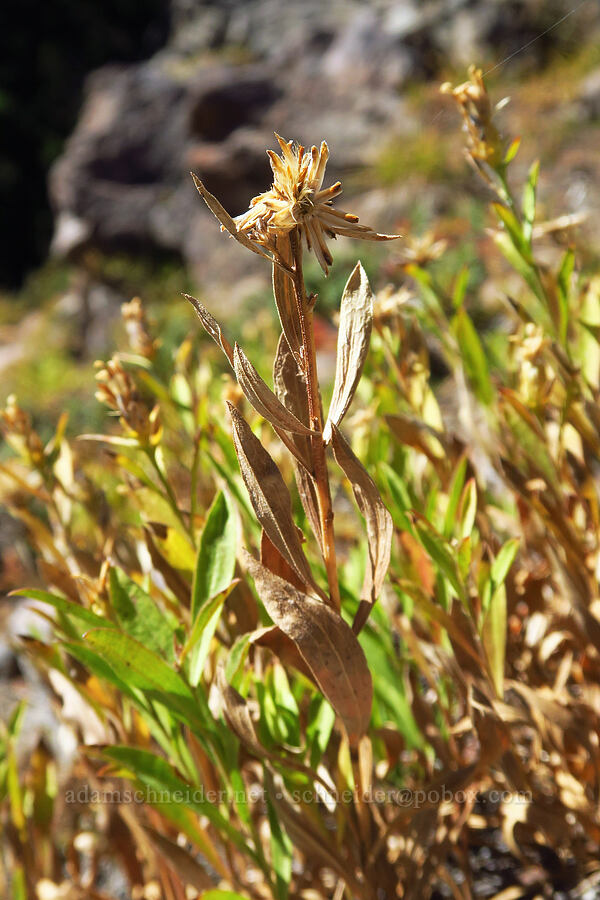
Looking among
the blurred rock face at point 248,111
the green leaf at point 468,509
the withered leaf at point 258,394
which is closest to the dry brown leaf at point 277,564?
the withered leaf at point 258,394

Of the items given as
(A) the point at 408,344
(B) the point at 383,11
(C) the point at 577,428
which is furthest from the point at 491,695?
(B) the point at 383,11

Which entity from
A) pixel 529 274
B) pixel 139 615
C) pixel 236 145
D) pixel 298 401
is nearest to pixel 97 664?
pixel 139 615

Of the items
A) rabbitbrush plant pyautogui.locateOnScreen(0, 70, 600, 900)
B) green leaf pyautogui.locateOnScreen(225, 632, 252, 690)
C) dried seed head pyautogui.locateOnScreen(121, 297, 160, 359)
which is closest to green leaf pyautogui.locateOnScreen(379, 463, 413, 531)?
rabbitbrush plant pyautogui.locateOnScreen(0, 70, 600, 900)

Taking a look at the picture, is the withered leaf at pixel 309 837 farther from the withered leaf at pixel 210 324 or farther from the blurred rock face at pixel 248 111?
the blurred rock face at pixel 248 111

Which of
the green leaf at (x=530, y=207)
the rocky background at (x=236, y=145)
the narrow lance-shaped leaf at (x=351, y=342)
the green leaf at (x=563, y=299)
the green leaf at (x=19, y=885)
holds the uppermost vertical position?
the rocky background at (x=236, y=145)

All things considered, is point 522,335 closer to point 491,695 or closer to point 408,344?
point 408,344

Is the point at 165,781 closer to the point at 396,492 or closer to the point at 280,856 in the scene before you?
the point at 280,856
